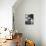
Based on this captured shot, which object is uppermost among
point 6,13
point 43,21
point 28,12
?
point 28,12

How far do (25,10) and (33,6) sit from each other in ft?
1.41

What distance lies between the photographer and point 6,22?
4164 millimetres

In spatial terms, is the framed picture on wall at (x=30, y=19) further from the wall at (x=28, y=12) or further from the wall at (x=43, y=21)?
the wall at (x=43, y=21)

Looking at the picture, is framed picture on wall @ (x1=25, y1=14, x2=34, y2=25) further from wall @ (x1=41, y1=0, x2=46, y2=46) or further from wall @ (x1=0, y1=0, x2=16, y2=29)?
wall @ (x1=0, y1=0, x2=16, y2=29)

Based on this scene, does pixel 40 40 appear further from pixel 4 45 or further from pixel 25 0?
pixel 4 45

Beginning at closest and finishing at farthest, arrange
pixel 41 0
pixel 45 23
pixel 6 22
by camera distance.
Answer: pixel 6 22 → pixel 45 23 → pixel 41 0

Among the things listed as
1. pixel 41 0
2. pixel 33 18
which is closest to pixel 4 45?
pixel 33 18

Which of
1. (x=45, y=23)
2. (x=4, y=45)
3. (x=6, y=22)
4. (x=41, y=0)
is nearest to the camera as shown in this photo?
(x=4, y=45)

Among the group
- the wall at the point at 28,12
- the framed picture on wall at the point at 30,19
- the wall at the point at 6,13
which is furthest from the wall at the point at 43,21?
the wall at the point at 6,13

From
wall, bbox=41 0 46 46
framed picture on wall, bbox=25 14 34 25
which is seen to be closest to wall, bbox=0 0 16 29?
framed picture on wall, bbox=25 14 34 25

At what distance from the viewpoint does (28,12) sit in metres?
5.39

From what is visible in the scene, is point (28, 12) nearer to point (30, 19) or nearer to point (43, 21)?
point (30, 19)

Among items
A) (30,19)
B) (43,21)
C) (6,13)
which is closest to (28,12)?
(30,19)

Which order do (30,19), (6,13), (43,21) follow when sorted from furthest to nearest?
(30,19) → (43,21) → (6,13)
